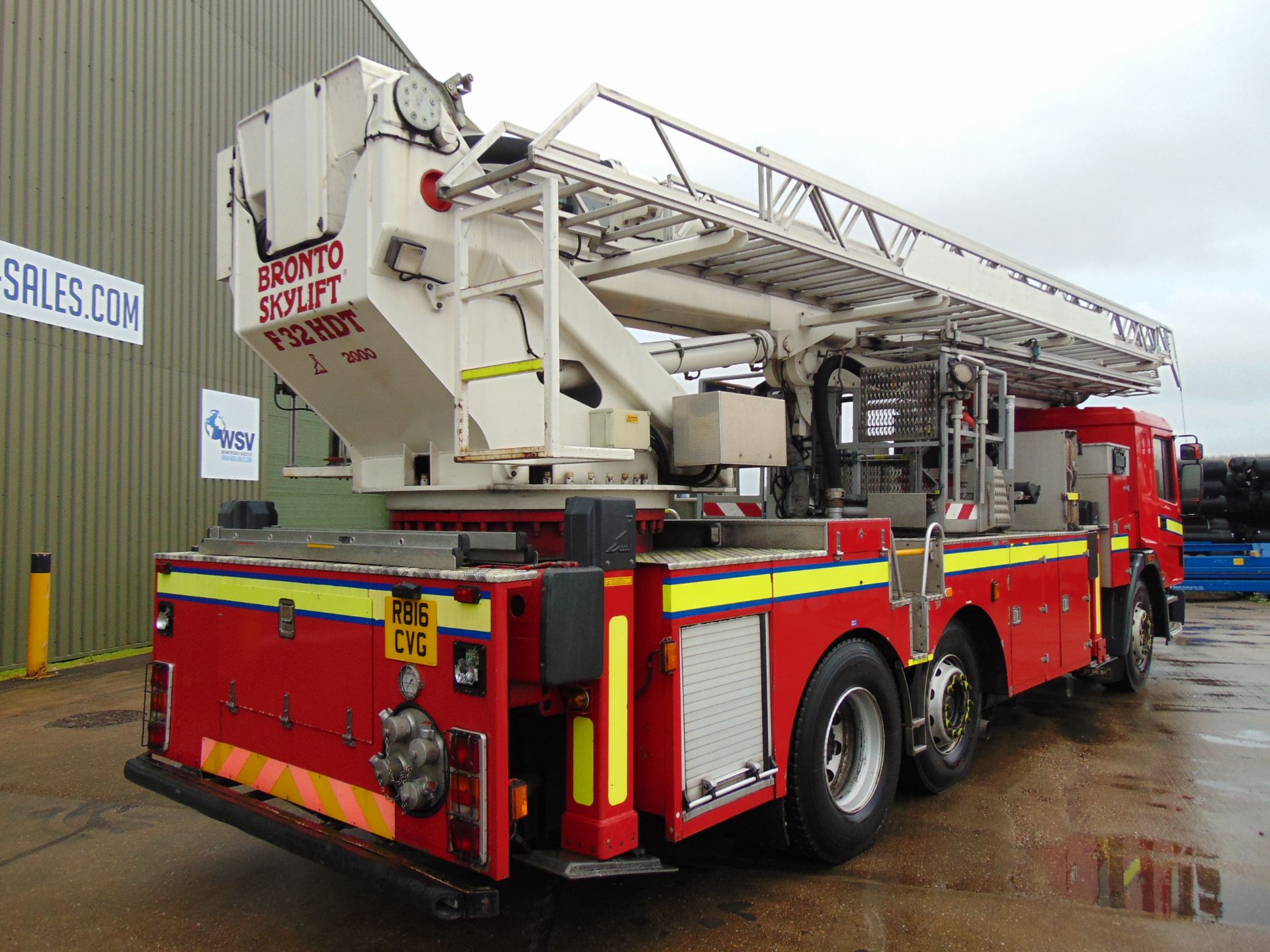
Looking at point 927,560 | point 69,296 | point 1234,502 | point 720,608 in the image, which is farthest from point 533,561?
point 1234,502

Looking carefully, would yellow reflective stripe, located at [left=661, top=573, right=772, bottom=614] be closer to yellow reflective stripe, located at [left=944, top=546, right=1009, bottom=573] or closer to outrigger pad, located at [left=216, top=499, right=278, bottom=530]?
yellow reflective stripe, located at [left=944, top=546, right=1009, bottom=573]

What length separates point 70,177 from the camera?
9.52 m

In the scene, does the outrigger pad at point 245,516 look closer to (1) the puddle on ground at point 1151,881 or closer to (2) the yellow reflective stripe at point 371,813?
(2) the yellow reflective stripe at point 371,813

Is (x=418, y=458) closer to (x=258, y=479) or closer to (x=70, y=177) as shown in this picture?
(x=70, y=177)

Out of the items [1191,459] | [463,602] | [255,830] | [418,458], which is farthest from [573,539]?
[1191,459]

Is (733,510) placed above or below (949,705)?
above

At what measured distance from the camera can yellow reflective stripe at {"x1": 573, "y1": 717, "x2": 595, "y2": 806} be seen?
329cm

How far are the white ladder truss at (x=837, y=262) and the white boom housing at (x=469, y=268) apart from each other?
0.02 meters

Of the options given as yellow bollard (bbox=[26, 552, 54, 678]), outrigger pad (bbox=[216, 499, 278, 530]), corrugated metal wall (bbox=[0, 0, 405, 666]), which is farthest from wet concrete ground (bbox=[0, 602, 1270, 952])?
corrugated metal wall (bbox=[0, 0, 405, 666])

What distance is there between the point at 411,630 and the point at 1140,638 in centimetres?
779

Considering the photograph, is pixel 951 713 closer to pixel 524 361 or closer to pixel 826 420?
pixel 826 420

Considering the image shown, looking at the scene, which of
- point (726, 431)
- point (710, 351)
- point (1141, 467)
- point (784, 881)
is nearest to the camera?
point (784, 881)

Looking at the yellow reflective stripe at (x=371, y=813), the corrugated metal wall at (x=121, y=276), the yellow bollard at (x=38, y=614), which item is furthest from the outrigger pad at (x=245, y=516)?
the yellow bollard at (x=38, y=614)

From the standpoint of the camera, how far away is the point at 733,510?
22.6 ft
